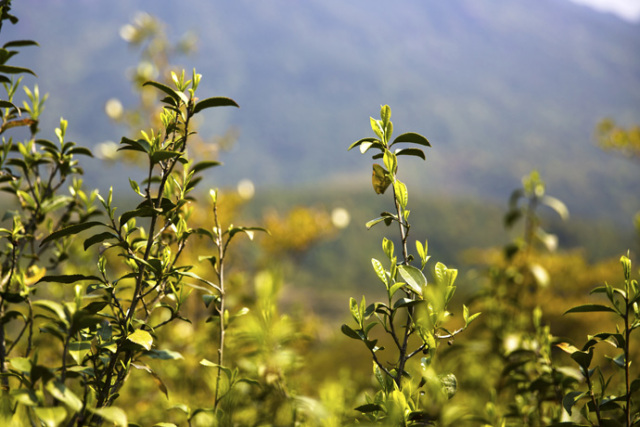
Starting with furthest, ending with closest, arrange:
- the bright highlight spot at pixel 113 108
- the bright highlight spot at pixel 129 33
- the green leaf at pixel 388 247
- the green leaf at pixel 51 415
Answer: the bright highlight spot at pixel 129 33, the bright highlight spot at pixel 113 108, the green leaf at pixel 388 247, the green leaf at pixel 51 415

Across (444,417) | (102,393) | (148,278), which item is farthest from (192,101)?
(444,417)

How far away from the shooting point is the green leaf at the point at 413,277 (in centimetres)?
112

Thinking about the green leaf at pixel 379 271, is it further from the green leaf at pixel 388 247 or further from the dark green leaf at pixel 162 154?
the dark green leaf at pixel 162 154

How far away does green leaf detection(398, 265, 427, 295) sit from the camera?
1.12 metres

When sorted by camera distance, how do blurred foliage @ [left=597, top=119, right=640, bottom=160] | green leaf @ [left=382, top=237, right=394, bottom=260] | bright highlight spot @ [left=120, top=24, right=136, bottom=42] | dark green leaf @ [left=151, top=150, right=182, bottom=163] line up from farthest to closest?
blurred foliage @ [left=597, top=119, right=640, bottom=160] < bright highlight spot @ [left=120, top=24, right=136, bottom=42] < green leaf @ [left=382, top=237, right=394, bottom=260] < dark green leaf @ [left=151, top=150, right=182, bottom=163]

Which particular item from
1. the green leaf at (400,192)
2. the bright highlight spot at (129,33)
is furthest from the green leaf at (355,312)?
the bright highlight spot at (129,33)

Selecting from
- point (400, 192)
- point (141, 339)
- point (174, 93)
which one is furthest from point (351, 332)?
point (174, 93)

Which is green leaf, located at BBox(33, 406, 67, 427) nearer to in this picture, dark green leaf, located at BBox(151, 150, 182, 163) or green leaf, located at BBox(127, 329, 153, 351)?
green leaf, located at BBox(127, 329, 153, 351)

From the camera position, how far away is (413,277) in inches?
45.1

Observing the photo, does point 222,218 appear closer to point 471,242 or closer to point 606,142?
point 606,142

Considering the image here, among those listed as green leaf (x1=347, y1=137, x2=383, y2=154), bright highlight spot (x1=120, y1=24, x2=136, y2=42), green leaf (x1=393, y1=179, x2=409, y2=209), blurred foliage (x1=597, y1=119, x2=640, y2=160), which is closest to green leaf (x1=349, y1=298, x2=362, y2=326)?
green leaf (x1=393, y1=179, x2=409, y2=209)

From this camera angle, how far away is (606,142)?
1306 cm

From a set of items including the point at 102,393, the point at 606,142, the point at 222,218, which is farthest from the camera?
the point at 606,142

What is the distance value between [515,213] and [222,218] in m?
6.27
